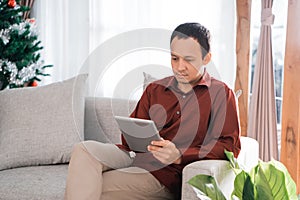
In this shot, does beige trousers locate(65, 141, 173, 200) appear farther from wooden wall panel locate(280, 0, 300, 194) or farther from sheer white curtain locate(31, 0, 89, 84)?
sheer white curtain locate(31, 0, 89, 84)

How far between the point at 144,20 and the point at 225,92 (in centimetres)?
165

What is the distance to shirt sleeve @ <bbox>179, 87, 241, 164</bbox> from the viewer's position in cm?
217

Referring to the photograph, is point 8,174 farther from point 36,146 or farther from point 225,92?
point 225,92

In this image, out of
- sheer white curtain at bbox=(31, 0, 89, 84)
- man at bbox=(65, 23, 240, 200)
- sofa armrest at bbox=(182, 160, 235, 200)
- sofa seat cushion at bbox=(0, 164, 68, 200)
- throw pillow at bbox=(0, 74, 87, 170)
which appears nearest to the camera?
sofa armrest at bbox=(182, 160, 235, 200)

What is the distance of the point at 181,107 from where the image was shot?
7.66 ft

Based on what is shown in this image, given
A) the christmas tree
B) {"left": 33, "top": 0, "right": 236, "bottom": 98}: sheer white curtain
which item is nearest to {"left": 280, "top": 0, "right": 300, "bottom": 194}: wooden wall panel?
{"left": 33, "top": 0, "right": 236, "bottom": 98}: sheer white curtain

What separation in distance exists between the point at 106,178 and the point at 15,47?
4.90 feet

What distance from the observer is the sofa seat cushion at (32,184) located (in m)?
2.42

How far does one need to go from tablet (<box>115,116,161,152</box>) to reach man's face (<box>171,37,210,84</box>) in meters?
0.31

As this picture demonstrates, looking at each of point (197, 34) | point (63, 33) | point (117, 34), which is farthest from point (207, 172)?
point (63, 33)

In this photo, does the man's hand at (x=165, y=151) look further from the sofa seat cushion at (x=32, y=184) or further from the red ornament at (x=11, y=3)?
the red ornament at (x=11, y=3)

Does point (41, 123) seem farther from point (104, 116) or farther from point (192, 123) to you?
point (192, 123)

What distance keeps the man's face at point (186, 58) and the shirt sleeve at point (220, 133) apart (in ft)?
0.48

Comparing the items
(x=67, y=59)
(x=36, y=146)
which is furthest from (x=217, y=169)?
(x=67, y=59)
